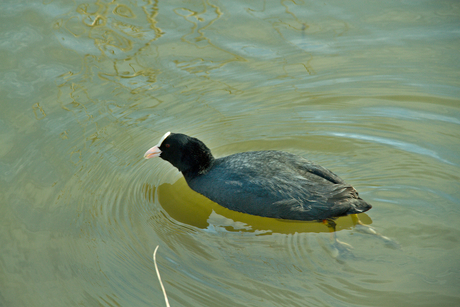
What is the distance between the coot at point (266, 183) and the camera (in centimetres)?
379

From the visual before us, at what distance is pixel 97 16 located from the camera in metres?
6.92

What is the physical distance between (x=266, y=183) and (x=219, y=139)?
1380mm

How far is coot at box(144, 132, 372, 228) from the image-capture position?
379 centimetres

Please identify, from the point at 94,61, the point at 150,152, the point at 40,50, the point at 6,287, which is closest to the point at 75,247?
the point at 6,287

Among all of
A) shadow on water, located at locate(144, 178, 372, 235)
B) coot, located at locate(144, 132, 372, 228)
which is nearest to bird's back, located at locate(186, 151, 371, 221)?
coot, located at locate(144, 132, 372, 228)

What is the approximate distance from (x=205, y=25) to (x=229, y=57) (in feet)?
2.91

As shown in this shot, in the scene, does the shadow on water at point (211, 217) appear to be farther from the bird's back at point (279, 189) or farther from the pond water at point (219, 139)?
the bird's back at point (279, 189)

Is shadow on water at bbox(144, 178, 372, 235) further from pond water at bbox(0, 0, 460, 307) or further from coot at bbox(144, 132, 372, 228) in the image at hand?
coot at bbox(144, 132, 372, 228)

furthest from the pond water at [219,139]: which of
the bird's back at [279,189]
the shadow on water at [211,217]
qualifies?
the bird's back at [279,189]

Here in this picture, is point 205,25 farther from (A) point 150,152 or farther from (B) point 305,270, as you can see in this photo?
(B) point 305,270

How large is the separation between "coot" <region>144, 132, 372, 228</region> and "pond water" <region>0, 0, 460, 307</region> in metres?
0.25

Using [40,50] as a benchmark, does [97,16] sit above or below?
above

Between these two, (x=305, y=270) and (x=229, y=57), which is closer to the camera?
(x=305, y=270)

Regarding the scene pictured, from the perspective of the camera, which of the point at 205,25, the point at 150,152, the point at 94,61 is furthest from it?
the point at 205,25
